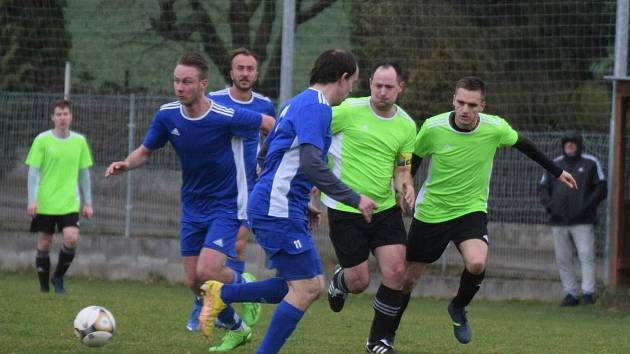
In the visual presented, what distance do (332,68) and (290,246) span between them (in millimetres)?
1136

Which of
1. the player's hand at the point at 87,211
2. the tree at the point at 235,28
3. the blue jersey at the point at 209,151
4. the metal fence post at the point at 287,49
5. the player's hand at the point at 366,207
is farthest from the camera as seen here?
the tree at the point at 235,28

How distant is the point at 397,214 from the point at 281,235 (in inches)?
81.8

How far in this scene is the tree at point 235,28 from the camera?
56.2ft

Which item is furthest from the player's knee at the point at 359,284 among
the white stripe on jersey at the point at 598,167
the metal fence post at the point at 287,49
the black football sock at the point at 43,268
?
the metal fence post at the point at 287,49

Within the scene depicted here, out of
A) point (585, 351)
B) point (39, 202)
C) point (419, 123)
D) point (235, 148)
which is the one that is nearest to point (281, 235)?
point (235, 148)

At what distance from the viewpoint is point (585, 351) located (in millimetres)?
9719

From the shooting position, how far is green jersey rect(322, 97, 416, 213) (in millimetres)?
9172

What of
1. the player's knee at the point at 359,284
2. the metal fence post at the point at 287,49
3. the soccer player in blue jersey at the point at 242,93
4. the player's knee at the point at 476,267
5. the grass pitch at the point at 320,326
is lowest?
the grass pitch at the point at 320,326

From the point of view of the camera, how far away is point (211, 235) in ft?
30.0

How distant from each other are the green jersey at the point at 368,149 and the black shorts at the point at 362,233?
7cm

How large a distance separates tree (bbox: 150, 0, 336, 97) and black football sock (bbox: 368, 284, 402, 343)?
328 inches

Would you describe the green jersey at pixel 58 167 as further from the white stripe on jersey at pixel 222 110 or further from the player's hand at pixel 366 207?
the player's hand at pixel 366 207

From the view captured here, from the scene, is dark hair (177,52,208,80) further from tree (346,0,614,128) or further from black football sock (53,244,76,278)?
tree (346,0,614,128)

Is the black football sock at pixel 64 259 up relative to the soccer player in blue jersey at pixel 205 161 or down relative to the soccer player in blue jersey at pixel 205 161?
down
